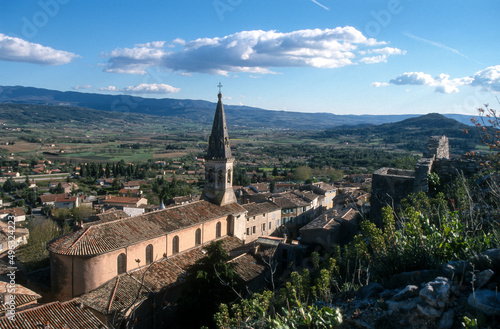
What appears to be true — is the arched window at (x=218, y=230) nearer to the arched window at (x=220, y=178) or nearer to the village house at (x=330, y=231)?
the arched window at (x=220, y=178)

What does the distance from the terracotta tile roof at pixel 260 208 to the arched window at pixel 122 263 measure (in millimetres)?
17786

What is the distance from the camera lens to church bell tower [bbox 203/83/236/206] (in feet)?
97.1

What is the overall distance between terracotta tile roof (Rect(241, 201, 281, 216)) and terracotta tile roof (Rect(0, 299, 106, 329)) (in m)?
21.8

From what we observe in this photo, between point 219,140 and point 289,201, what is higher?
point 219,140

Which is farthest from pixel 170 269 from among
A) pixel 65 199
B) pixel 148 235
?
pixel 65 199

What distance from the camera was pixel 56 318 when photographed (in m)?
16.4

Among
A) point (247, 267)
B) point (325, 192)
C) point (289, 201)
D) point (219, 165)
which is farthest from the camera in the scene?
point (325, 192)

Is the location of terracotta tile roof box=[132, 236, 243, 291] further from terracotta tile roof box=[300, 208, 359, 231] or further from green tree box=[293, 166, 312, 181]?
green tree box=[293, 166, 312, 181]

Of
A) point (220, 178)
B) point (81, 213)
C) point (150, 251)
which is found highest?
point (220, 178)

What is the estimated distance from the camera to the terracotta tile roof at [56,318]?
49.9 ft

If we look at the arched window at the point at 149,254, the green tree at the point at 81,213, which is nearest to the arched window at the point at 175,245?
the arched window at the point at 149,254

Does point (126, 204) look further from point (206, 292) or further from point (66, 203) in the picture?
point (206, 292)

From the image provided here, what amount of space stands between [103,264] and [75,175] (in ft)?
326

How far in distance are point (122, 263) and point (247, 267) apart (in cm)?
811
